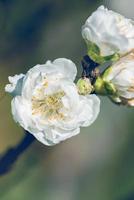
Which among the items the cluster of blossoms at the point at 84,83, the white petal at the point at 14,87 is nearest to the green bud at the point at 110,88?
the cluster of blossoms at the point at 84,83

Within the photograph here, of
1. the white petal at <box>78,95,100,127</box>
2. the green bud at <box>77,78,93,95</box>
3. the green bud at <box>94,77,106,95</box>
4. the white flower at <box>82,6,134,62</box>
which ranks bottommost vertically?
the white petal at <box>78,95,100,127</box>

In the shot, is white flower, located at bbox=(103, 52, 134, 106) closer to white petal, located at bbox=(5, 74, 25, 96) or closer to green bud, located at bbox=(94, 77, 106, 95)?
green bud, located at bbox=(94, 77, 106, 95)

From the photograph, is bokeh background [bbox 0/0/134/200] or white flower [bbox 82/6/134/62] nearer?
white flower [bbox 82/6/134/62]

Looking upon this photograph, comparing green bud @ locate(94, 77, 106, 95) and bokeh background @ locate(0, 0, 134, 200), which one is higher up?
green bud @ locate(94, 77, 106, 95)

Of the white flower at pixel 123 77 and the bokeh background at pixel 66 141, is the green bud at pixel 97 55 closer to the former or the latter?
the white flower at pixel 123 77

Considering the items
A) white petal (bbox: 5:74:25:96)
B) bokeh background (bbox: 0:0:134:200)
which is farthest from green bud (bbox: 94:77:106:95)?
bokeh background (bbox: 0:0:134:200)
